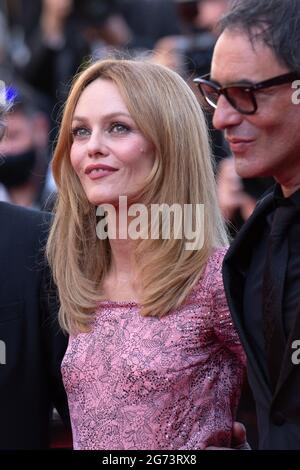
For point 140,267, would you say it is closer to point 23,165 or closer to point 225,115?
point 225,115

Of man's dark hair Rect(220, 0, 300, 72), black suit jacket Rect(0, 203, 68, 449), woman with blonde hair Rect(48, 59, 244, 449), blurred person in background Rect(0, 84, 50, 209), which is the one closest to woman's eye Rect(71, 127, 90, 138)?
woman with blonde hair Rect(48, 59, 244, 449)

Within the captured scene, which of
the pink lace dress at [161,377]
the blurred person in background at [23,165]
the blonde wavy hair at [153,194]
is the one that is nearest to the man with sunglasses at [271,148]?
the pink lace dress at [161,377]

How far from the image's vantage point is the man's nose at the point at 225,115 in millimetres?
2580

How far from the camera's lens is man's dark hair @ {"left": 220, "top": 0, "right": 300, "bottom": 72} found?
249 cm

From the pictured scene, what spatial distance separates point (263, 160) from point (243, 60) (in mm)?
248

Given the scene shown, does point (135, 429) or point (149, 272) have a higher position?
point (149, 272)

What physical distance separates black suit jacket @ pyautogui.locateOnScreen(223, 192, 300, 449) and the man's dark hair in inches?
18.4

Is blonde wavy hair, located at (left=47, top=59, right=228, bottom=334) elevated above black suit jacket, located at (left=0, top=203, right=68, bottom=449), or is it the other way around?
blonde wavy hair, located at (left=47, top=59, right=228, bottom=334)

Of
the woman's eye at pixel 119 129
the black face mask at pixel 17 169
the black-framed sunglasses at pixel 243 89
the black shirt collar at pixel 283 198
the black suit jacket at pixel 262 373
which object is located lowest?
the black suit jacket at pixel 262 373

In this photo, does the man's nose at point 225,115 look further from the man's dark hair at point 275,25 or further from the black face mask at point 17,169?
the black face mask at point 17,169

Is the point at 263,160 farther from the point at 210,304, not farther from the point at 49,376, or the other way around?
the point at 49,376

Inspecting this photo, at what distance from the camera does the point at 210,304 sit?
3088 millimetres

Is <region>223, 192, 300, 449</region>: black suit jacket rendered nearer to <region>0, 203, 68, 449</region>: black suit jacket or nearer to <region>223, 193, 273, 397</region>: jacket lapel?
<region>223, 193, 273, 397</region>: jacket lapel
